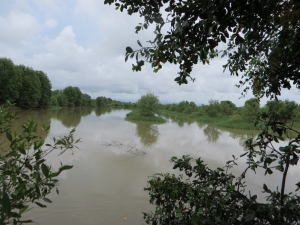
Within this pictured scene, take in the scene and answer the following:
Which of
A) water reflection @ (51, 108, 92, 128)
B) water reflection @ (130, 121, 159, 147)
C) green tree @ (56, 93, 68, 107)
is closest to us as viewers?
water reflection @ (130, 121, 159, 147)

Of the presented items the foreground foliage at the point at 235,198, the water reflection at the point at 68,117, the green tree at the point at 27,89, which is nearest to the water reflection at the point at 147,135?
the water reflection at the point at 68,117

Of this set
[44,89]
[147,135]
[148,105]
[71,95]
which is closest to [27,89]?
[44,89]

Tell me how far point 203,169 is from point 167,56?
89cm

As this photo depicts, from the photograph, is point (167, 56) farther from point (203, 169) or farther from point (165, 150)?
point (165, 150)

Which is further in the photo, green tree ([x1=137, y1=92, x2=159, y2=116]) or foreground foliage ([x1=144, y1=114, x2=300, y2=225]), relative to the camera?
green tree ([x1=137, y1=92, x2=159, y2=116])

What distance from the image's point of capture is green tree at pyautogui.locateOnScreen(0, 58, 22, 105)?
2322 cm

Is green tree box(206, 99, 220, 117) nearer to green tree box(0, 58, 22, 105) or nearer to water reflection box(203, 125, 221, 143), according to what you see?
water reflection box(203, 125, 221, 143)

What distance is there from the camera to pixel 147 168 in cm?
621

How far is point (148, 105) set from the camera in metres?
27.1

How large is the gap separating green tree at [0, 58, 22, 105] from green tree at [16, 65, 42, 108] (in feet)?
5.82

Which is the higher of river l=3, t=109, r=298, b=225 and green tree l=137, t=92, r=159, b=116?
green tree l=137, t=92, r=159, b=116

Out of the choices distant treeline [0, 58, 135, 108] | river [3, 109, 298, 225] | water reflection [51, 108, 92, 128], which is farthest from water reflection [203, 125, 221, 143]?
distant treeline [0, 58, 135, 108]

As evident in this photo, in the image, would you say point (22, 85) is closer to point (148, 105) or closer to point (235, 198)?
point (148, 105)

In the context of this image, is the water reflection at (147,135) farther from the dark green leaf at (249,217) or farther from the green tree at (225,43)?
the dark green leaf at (249,217)
